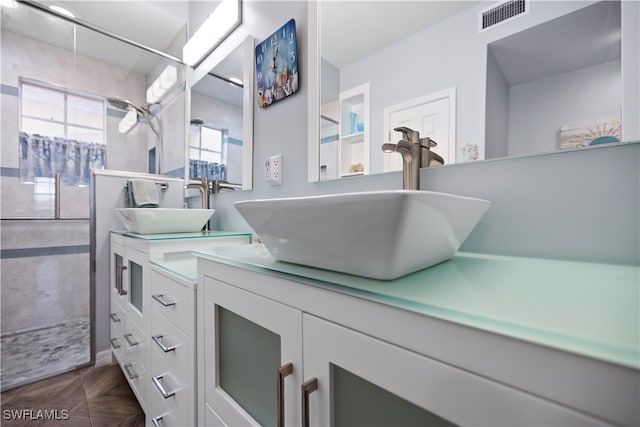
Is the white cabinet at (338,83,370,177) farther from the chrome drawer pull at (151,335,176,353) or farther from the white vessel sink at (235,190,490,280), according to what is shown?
the chrome drawer pull at (151,335,176,353)

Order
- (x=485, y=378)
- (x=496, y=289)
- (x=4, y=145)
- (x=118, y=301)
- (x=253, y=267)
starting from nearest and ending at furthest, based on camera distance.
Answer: (x=485, y=378)
(x=496, y=289)
(x=253, y=267)
(x=118, y=301)
(x=4, y=145)

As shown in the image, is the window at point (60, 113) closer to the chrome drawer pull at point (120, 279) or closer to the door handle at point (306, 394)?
the chrome drawer pull at point (120, 279)

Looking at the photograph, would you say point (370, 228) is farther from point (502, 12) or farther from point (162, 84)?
point (162, 84)

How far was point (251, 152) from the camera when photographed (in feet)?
4.82

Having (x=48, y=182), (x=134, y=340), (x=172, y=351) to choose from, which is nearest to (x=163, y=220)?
(x=134, y=340)

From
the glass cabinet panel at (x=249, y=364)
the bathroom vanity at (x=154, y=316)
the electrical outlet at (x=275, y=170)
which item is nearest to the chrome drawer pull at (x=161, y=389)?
the bathroom vanity at (x=154, y=316)

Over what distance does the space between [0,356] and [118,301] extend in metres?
0.83

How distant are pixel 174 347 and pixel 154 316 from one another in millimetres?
237

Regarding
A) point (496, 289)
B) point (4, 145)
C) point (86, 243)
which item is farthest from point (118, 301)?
point (496, 289)

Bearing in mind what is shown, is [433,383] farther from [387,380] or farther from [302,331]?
[302,331]

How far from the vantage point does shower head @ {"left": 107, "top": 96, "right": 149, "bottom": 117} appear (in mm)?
2195

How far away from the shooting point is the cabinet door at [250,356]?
0.51 metres

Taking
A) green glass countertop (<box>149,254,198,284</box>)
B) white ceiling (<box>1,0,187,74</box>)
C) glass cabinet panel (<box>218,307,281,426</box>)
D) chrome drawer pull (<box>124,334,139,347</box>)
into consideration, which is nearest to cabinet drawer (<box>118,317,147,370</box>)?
chrome drawer pull (<box>124,334,139,347</box>)

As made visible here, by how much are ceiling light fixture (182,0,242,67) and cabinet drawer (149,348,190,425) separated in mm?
1717
